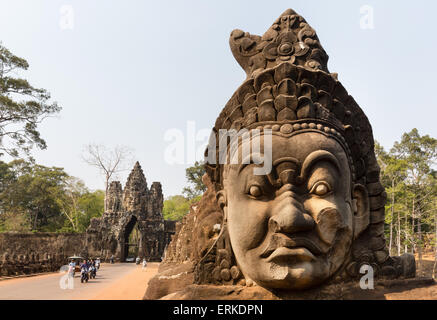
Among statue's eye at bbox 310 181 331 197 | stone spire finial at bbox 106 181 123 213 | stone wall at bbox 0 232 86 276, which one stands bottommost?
stone wall at bbox 0 232 86 276

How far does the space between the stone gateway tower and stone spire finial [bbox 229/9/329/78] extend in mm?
23417

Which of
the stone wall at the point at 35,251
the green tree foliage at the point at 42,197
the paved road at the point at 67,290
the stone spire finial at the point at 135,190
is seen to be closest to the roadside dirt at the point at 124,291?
the paved road at the point at 67,290

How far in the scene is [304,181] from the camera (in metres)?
2.42

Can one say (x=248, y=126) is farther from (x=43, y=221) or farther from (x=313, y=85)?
(x=43, y=221)

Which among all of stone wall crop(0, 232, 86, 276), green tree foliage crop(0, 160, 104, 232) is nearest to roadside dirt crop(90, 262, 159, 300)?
stone wall crop(0, 232, 86, 276)

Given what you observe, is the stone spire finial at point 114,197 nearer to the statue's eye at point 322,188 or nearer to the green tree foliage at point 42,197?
the green tree foliage at point 42,197

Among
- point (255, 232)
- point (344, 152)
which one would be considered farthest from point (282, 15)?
point (255, 232)

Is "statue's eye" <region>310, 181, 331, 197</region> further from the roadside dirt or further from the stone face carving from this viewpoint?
the roadside dirt

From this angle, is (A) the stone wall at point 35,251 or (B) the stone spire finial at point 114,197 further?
(B) the stone spire finial at point 114,197

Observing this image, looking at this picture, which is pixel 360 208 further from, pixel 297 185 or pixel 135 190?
pixel 135 190

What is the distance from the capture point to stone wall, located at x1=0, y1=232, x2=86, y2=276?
564 inches

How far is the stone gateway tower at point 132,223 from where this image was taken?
24.5m

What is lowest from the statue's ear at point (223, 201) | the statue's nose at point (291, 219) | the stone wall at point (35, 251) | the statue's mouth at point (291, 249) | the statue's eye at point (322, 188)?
the stone wall at point (35, 251)

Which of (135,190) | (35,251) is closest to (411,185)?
(135,190)
